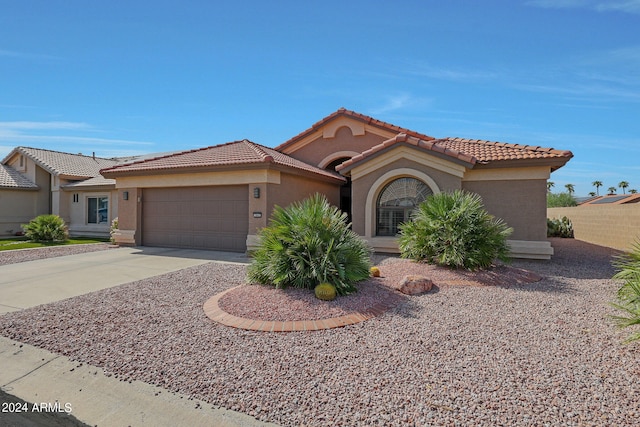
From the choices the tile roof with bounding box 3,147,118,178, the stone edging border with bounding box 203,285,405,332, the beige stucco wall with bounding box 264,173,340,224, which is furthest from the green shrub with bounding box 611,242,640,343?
the tile roof with bounding box 3,147,118,178

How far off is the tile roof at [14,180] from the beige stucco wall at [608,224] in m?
34.2

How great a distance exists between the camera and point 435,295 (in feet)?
23.3

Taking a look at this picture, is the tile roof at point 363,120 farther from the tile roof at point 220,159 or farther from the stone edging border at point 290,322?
the stone edging border at point 290,322

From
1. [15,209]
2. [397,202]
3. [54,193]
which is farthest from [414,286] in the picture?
[15,209]

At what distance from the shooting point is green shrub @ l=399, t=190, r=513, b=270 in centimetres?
866

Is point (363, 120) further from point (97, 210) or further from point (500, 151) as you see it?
point (97, 210)

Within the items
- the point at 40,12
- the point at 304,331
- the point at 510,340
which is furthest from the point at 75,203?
the point at 510,340

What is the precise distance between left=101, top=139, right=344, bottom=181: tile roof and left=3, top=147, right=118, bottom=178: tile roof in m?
10.5

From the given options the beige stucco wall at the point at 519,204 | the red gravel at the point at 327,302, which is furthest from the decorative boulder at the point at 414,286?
the beige stucco wall at the point at 519,204

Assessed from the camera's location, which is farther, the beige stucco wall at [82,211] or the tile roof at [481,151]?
the beige stucco wall at [82,211]

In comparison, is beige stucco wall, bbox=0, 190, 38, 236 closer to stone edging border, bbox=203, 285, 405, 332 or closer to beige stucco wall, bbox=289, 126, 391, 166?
beige stucco wall, bbox=289, 126, 391, 166

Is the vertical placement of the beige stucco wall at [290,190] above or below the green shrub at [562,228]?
above

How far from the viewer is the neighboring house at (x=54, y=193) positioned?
2181cm

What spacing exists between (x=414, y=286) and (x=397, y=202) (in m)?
6.16
